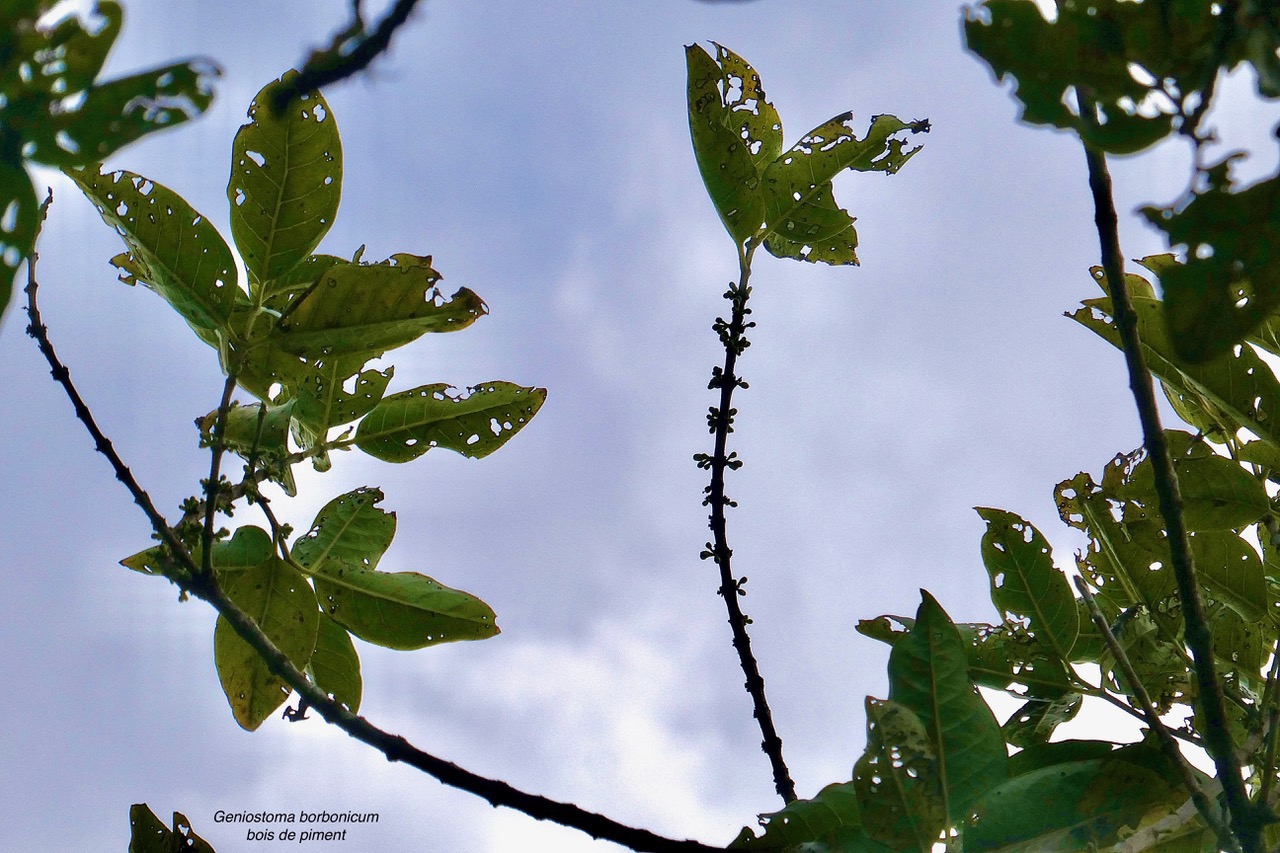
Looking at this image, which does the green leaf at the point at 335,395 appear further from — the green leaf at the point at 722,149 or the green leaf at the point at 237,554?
the green leaf at the point at 722,149

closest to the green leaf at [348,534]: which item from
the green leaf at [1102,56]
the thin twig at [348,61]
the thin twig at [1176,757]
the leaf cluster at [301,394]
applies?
the leaf cluster at [301,394]

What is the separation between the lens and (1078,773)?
53.9 inches

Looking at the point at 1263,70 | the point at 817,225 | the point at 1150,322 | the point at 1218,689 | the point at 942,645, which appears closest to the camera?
the point at 1263,70

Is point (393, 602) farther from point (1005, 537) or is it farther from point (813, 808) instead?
point (1005, 537)

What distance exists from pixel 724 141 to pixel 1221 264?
1.07m

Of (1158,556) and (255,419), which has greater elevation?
(255,419)

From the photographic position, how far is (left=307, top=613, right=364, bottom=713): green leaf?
186 centimetres

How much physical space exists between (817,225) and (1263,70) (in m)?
1.14

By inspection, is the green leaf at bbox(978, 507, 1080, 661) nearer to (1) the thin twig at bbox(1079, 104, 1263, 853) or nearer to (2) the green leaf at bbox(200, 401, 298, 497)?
(1) the thin twig at bbox(1079, 104, 1263, 853)

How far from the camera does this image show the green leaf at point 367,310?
1532mm

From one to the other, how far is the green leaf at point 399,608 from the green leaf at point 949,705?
83 cm

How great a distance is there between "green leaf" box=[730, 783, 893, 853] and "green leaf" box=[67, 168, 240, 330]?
3.95 ft

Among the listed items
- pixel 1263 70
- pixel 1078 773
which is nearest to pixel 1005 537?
pixel 1078 773

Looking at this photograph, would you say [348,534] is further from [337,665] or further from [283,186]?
[283,186]
